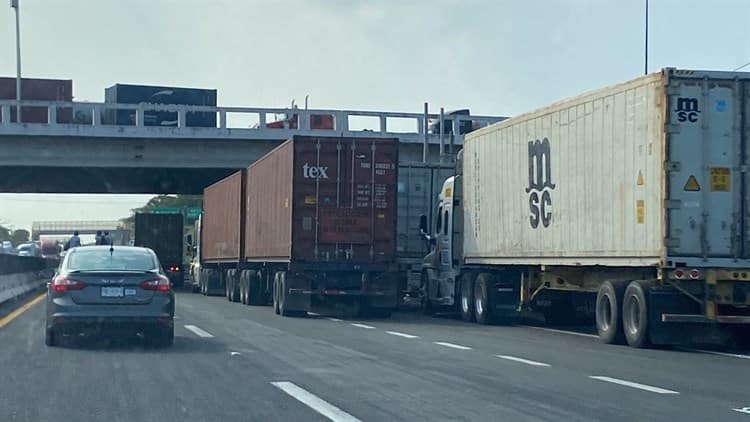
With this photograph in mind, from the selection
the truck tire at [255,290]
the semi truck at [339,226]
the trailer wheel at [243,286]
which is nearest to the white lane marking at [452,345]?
the semi truck at [339,226]

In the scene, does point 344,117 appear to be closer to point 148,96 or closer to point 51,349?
point 148,96

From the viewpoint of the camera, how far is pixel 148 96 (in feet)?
177

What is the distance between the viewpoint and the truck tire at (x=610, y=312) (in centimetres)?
1738

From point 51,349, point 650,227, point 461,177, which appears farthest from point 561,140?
point 51,349

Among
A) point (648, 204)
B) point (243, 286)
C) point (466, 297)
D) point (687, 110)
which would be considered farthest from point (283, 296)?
point (687, 110)

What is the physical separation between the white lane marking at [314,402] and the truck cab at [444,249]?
46.9 ft

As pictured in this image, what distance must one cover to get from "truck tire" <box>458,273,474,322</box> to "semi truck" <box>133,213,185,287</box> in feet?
84.2

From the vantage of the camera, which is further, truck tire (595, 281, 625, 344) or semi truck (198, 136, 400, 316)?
semi truck (198, 136, 400, 316)

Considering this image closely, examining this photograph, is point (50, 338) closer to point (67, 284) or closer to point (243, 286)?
point (67, 284)

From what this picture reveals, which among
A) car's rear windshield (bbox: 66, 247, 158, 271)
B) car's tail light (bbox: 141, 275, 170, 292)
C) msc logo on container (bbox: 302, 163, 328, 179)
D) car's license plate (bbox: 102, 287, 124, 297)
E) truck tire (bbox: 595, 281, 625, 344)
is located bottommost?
truck tire (bbox: 595, 281, 625, 344)

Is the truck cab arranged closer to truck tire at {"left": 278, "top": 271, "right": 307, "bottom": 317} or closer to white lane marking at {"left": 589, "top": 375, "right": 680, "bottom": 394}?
truck tire at {"left": 278, "top": 271, "right": 307, "bottom": 317}

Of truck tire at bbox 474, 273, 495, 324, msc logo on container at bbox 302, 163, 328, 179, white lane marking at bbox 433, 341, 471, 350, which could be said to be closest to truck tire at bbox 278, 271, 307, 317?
msc logo on container at bbox 302, 163, 328, 179

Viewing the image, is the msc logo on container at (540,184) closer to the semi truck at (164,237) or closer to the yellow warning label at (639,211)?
the yellow warning label at (639,211)

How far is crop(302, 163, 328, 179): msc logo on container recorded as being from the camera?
974 inches
